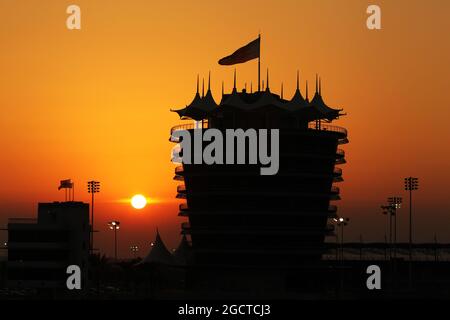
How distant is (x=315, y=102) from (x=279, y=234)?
2421 cm

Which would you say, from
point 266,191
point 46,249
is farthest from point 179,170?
point 46,249

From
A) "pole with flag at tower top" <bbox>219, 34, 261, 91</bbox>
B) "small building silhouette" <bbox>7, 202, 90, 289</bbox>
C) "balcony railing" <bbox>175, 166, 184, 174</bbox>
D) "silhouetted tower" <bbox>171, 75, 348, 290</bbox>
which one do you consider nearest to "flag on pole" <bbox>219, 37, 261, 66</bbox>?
"pole with flag at tower top" <bbox>219, 34, 261, 91</bbox>

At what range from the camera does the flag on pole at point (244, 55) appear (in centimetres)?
18525

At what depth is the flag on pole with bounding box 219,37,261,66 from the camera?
7293 inches

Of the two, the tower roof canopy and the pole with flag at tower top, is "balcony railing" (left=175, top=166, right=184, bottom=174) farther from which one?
the pole with flag at tower top

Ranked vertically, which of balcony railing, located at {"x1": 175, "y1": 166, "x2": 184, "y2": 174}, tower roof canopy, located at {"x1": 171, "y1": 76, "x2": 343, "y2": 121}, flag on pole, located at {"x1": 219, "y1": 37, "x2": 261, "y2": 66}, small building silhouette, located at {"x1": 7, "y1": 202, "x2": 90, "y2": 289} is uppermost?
flag on pole, located at {"x1": 219, "y1": 37, "x2": 261, "y2": 66}

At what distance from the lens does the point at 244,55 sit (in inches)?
7333

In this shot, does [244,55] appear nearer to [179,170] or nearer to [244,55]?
[244,55]

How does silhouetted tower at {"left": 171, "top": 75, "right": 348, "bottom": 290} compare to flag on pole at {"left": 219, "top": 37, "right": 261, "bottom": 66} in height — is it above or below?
below

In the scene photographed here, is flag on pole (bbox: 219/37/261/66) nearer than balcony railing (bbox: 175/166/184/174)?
Yes

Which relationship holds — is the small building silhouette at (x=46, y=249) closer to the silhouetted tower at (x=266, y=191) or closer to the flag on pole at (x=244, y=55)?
the silhouetted tower at (x=266, y=191)

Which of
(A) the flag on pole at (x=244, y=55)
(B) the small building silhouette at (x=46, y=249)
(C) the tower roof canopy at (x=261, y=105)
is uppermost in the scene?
(A) the flag on pole at (x=244, y=55)

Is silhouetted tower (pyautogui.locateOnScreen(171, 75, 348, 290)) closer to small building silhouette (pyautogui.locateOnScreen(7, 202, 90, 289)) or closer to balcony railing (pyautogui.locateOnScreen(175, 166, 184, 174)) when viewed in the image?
balcony railing (pyautogui.locateOnScreen(175, 166, 184, 174))

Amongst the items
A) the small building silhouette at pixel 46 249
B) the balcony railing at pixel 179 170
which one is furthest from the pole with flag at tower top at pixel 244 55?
the small building silhouette at pixel 46 249
